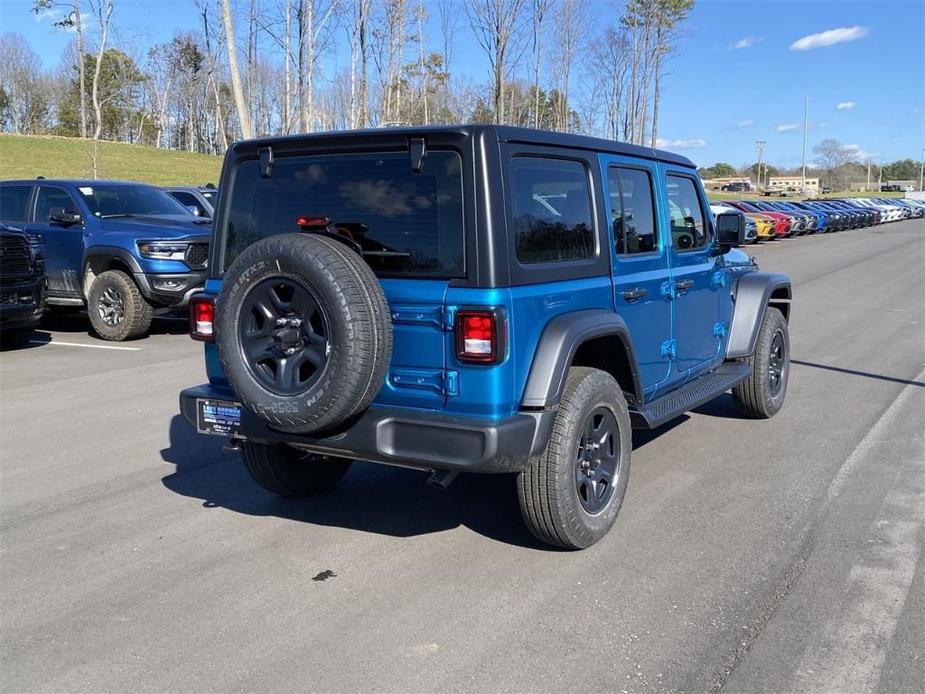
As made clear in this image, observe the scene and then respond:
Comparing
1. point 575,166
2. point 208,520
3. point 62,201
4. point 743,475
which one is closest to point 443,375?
point 575,166

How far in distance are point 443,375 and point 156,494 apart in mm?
2388

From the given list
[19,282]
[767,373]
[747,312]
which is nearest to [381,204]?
[747,312]

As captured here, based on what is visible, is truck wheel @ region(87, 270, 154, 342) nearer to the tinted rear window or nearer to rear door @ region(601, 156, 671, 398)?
the tinted rear window

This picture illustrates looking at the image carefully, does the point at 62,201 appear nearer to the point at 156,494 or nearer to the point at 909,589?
the point at 156,494

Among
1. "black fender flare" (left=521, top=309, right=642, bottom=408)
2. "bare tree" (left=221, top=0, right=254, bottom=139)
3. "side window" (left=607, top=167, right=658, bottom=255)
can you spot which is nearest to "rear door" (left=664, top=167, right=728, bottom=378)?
"side window" (left=607, top=167, right=658, bottom=255)

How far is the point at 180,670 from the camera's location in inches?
132

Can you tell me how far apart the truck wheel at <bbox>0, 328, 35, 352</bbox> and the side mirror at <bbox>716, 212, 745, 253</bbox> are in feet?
27.3

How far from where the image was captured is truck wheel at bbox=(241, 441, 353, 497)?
16.3 feet

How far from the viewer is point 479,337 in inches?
150

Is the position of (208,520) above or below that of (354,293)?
below

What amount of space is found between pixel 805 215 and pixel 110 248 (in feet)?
106

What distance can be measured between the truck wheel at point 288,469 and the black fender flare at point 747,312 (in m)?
3.05

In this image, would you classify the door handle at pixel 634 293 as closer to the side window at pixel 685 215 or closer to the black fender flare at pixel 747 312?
the side window at pixel 685 215

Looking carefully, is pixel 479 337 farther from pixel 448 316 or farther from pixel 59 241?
pixel 59 241
